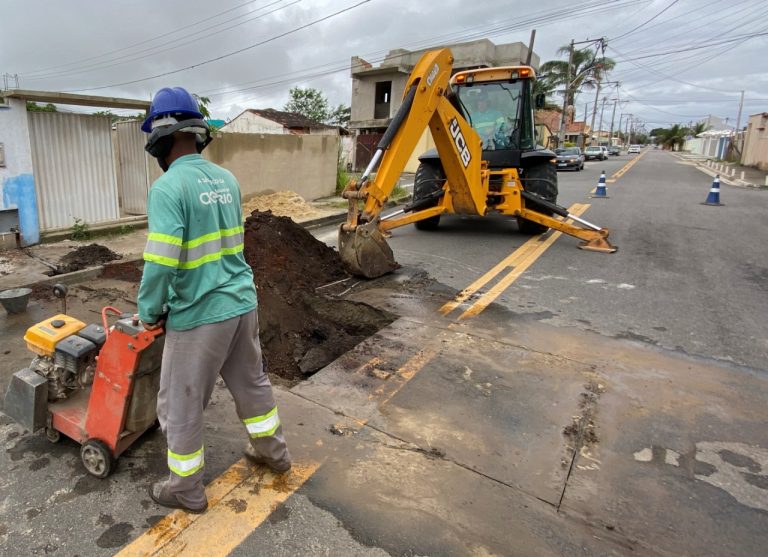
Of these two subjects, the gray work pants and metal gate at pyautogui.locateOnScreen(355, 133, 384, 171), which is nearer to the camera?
the gray work pants

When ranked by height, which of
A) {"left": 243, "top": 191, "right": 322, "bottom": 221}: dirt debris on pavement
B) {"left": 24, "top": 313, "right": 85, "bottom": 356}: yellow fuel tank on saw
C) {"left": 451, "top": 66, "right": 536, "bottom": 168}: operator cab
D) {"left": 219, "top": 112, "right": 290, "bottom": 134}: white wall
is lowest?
{"left": 243, "top": 191, "right": 322, "bottom": 221}: dirt debris on pavement

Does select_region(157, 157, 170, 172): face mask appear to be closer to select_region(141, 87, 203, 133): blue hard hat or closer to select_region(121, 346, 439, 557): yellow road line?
select_region(141, 87, 203, 133): blue hard hat

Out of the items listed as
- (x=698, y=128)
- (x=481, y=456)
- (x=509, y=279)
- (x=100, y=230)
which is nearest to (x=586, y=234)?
(x=509, y=279)

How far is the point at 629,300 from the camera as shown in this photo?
564 centimetres

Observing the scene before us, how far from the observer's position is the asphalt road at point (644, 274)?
15.7 feet

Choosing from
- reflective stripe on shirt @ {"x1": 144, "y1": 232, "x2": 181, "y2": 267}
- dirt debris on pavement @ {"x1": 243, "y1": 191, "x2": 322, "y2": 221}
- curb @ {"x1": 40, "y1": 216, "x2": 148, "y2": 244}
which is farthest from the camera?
dirt debris on pavement @ {"x1": 243, "y1": 191, "x2": 322, "y2": 221}

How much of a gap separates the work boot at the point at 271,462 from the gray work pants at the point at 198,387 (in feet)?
0.28

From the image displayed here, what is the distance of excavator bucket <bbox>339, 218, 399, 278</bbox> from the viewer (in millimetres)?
5949

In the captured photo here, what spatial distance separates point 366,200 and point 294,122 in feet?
101

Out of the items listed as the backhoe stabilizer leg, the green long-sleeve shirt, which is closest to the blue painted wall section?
the green long-sleeve shirt

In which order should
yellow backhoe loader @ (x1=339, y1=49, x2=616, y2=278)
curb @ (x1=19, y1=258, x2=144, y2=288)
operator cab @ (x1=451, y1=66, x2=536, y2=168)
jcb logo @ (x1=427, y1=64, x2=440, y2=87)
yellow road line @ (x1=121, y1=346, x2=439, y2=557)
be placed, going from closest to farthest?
1. yellow road line @ (x1=121, y1=346, x2=439, y2=557)
2. curb @ (x1=19, y1=258, x2=144, y2=288)
3. yellow backhoe loader @ (x1=339, y1=49, x2=616, y2=278)
4. jcb logo @ (x1=427, y1=64, x2=440, y2=87)
5. operator cab @ (x1=451, y1=66, x2=536, y2=168)

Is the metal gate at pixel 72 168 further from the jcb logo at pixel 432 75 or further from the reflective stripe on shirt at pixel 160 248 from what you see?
the reflective stripe on shirt at pixel 160 248

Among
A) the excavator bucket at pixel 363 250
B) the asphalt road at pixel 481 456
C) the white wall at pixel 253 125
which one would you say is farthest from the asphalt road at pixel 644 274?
the white wall at pixel 253 125

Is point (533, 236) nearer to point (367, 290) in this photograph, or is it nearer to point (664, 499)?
point (367, 290)
